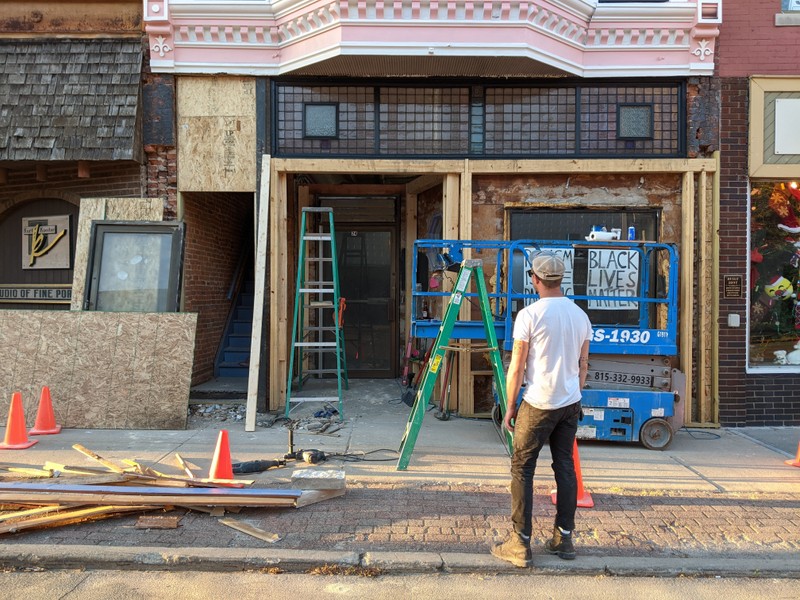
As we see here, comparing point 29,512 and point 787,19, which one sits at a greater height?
point 787,19

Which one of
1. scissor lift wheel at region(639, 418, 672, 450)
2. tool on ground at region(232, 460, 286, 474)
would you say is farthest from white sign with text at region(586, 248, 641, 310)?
tool on ground at region(232, 460, 286, 474)

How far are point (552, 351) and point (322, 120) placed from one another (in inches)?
Answer: 198

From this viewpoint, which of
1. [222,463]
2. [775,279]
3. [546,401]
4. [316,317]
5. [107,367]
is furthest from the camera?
[316,317]

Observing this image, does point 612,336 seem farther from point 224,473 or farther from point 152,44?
point 152,44

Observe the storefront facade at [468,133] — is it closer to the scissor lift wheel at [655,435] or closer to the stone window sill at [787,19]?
the stone window sill at [787,19]

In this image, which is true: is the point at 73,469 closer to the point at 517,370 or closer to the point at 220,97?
the point at 517,370

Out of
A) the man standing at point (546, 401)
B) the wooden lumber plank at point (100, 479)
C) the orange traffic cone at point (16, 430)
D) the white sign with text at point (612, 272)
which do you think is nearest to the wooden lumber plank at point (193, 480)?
the wooden lumber plank at point (100, 479)

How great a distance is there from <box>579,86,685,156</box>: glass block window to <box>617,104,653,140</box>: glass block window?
A: 13mm

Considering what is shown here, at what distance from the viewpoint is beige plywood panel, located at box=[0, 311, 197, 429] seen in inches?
271

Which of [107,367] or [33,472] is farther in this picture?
[107,367]

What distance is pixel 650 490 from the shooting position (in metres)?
5.20

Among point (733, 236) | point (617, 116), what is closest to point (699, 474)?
point (733, 236)

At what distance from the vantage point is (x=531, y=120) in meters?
7.71

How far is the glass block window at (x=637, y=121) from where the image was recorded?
25.2ft
